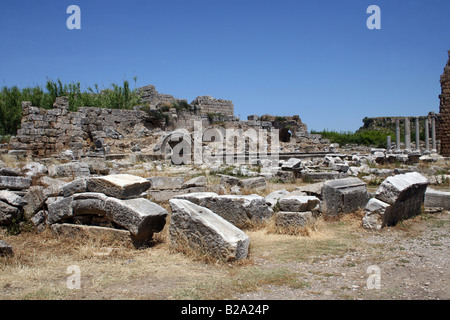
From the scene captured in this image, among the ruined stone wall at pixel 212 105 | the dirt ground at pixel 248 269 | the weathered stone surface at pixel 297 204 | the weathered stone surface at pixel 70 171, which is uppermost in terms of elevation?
the ruined stone wall at pixel 212 105

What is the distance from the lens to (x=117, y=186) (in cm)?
548

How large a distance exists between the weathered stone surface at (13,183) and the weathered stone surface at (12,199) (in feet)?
1.29

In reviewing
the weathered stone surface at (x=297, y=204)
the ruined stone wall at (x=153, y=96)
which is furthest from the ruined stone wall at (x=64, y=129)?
the weathered stone surface at (x=297, y=204)

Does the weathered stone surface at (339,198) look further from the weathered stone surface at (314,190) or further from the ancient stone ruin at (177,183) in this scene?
the weathered stone surface at (314,190)

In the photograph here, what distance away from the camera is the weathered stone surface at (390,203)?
6527mm

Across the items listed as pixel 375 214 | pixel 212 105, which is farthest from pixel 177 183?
pixel 212 105

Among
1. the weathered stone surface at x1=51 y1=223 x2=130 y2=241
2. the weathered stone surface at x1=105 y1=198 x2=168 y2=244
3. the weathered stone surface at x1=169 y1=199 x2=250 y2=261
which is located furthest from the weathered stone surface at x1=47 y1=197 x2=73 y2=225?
the weathered stone surface at x1=169 y1=199 x2=250 y2=261

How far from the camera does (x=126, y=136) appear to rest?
19.9 metres

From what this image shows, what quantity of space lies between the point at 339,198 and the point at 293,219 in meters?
1.63

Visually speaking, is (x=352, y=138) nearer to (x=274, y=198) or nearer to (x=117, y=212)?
(x=274, y=198)

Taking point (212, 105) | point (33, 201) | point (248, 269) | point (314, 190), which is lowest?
point (248, 269)

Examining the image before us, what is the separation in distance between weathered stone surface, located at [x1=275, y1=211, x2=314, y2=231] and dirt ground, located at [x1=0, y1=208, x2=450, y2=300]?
252mm
